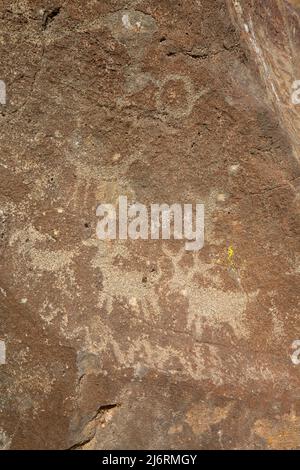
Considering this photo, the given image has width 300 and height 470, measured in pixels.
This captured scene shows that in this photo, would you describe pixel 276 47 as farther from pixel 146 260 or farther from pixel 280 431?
pixel 280 431

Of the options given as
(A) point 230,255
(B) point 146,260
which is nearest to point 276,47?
(A) point 230,255

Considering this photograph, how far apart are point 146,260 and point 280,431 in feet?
3.38

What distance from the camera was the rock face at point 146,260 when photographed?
2.66 metres

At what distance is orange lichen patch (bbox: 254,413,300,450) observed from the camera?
278 cm

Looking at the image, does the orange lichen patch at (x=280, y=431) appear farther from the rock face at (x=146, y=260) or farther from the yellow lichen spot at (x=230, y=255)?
the yellow lichen spot at (x=230, y=255)

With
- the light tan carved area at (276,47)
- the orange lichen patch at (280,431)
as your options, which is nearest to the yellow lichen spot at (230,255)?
the light tan carved area at (276,47)

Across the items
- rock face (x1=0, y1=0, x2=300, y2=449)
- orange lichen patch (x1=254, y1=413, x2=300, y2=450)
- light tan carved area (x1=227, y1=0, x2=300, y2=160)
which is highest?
light tan carved area (x1=227, y1=0, x2=300, y2=160)

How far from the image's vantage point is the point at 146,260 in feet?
9.12

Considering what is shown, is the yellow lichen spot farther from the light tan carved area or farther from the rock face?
the light tan carved area

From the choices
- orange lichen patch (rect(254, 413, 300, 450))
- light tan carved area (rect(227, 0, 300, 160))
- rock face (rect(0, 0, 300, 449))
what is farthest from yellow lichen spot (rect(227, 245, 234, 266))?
orange lichen patch (rect(254, 413, 300, 450))

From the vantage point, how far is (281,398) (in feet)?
9.11
